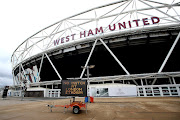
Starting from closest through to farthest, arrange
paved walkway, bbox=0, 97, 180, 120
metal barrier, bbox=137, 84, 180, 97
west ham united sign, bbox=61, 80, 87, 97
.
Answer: paved walkway, bbox=0, 97, 180, 120 → west ham united sign, bbox=61, 80, 87, 97 → metal barrier, bbox=137, 84, 180, 97

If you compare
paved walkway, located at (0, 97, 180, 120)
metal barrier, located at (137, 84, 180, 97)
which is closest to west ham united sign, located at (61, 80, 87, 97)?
paved walkway, located at (0, 97, 180, 120)

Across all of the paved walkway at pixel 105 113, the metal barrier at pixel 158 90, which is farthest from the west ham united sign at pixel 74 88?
the metal barrier at pixel 158 90

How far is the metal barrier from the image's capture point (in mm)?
19875

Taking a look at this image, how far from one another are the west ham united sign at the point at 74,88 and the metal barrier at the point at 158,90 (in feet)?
63.0

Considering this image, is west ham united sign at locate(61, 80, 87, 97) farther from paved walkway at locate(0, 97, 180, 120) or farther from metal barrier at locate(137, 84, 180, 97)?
metal barrier at locate(137, 84, 180, 97)

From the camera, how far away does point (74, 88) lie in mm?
7820

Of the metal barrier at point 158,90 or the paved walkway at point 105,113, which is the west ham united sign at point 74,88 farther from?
the metal barrier at point 158,90

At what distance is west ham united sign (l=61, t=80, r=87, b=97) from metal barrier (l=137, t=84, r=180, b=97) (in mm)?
19196

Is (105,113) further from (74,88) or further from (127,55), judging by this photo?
(127,55)

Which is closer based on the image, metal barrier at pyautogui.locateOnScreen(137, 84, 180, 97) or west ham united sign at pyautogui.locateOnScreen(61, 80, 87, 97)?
west ham united sign at pyautogui.locateOnScreen(61, 80, 87, 97)

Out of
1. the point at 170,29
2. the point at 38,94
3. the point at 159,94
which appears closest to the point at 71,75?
the point at 38,94

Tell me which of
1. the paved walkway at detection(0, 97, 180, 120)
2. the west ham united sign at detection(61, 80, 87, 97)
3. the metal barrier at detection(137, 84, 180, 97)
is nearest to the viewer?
the paved walkway at detection(0, 97, 180, 120)

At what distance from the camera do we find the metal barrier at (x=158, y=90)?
1988cm

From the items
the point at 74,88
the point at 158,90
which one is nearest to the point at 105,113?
the point at 74,88
